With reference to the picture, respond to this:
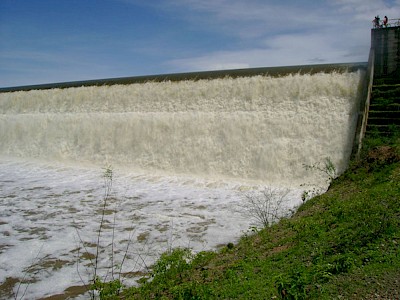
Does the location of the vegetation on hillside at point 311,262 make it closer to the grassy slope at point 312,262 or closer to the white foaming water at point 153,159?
the grassy slope at point 312,262

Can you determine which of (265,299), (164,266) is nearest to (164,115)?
(164,266)

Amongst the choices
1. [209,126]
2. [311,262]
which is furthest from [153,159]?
[311,262]

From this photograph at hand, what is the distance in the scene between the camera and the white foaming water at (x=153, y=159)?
6.89 meters

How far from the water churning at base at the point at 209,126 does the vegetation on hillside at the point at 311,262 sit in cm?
559

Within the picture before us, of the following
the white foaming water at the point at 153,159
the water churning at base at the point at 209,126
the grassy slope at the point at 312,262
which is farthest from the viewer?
the water churning at base at the point at 209,126

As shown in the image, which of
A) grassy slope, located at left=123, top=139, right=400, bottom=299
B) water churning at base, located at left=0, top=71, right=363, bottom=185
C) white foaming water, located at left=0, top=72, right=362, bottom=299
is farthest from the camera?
water churning at base, located at left=0, top=71, right=363, bottom=185

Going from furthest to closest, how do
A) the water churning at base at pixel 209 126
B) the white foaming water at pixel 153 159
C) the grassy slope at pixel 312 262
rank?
1. the water churning at base at pixel 209 126
2. the white foaming water at pixel 153 159
3. the grassy slope at pixel 312 262

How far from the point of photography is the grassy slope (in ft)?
10.1

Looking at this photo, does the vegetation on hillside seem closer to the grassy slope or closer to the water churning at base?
the grassy slope

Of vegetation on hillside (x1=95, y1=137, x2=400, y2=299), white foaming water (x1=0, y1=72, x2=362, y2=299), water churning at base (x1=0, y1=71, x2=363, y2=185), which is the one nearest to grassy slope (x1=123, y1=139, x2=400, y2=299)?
vegetation on hillside (x1=95, y1=137, x2=400, y2=299)

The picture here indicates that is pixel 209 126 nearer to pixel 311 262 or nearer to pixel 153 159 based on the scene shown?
pixel 153 159

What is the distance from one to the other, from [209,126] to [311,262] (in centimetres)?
947

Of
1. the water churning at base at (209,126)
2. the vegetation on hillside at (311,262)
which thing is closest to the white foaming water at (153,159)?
the water churning at base at (209,126)

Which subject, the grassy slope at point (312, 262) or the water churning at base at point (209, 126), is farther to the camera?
the water churning at base at point (209, 126)
